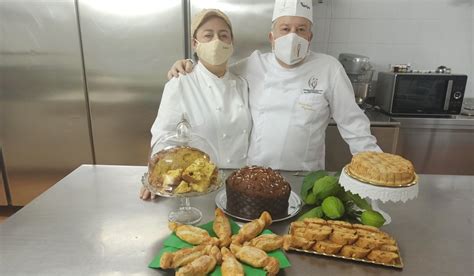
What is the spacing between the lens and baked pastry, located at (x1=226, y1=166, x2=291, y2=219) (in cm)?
99

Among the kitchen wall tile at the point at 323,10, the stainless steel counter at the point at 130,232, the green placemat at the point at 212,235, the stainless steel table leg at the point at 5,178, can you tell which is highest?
the kitchen wall tile at the point at 323,10

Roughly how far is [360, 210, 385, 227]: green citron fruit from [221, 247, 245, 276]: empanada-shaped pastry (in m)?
0.39

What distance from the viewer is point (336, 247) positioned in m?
0.84

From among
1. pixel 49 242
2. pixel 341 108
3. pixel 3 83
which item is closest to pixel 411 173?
pixel 341 108

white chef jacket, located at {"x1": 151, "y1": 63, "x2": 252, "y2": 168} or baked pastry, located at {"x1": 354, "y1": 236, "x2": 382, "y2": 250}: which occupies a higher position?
white chef jacket, located at {"x1": 151, "y1": 63, "x2": 252, "y2": 168}

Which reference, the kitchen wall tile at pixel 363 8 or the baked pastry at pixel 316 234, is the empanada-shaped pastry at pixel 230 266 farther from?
the kitchen wall tile at pixel 363 8

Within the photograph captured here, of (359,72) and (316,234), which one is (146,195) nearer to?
(316,234)

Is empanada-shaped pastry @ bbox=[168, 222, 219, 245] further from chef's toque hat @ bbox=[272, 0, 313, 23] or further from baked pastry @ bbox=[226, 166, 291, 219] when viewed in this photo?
chef's toque hat @ bbox=[272, 0, 313, 23]

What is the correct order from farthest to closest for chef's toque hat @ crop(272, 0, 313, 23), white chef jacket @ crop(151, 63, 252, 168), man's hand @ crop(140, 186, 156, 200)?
white chef jacket @ crop(151, 63, 252, 168) → chef's toque hat @ crop(272, 0, 313, 23) → man's hand @ crop(140, 186, 156, 200)

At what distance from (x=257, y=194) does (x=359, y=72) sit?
1956mm

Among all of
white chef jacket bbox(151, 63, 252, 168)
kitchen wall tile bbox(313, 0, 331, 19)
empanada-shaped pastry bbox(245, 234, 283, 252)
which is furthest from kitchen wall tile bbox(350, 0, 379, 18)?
empanada-shaped pastry bbox(245, 234, 283, 252)

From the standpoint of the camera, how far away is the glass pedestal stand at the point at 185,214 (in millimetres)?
1029

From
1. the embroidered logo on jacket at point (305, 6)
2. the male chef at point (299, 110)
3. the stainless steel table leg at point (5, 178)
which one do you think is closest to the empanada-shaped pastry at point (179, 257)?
the male chef at point (299, 110)

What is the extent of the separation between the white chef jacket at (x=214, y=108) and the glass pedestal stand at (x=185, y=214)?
1.23 feet
